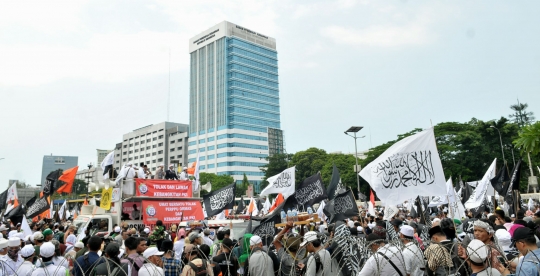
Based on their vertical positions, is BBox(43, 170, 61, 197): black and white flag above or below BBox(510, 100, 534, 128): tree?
below

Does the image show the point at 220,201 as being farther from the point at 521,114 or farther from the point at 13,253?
the point at 521,114

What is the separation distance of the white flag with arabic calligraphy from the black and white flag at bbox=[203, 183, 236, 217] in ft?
18.1

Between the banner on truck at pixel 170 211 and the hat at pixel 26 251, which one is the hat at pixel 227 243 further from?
the banner on truck at pixel 170 211

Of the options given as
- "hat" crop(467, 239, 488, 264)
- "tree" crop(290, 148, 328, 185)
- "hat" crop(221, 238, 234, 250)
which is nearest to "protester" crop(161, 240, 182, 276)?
"hat" crop(221, 238, 234, 250)

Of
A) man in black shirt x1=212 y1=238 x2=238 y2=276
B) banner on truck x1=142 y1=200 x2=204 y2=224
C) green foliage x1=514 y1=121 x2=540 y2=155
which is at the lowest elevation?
man in black shirt x1=212 y1=238 x2=238 y2=276

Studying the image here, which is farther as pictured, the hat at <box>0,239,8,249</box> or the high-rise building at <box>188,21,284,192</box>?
the high-rise building at <box>188,21,284,192</box>

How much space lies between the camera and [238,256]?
8.03m

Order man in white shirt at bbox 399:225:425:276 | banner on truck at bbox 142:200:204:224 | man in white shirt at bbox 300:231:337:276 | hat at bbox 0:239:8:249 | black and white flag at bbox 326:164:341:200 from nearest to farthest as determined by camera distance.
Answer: man in white shirt at bbox 399:225:425:276
man in white shirt at bbox 300:231:337:276
hat at bbox 0:239:8:249
black and white flag at bbox 326:164:341:200
banner on truck at bbox 142:200:204:224

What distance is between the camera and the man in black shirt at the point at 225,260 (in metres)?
7.20

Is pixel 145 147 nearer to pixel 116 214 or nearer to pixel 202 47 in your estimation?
pixel 202 47

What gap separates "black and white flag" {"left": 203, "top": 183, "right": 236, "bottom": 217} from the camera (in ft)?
44.5

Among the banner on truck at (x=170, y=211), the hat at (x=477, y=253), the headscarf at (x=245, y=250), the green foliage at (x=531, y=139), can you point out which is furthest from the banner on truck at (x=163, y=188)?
the hat at (x=477, y=253)

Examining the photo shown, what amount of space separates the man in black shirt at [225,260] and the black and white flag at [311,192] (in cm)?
670

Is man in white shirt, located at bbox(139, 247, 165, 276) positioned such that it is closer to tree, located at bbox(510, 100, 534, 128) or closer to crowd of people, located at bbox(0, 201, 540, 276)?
crowd of people, located at bbox(0, 201, 540, 276)
